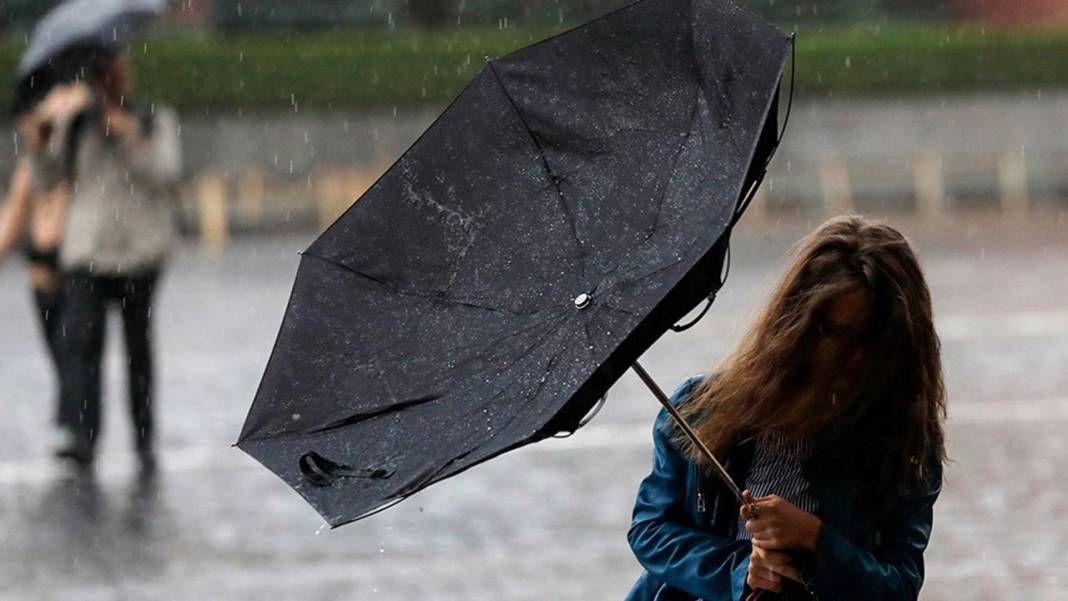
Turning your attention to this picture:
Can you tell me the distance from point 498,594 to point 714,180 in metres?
4.12

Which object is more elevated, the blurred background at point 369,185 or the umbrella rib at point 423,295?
the umbrella rib at point 423,295

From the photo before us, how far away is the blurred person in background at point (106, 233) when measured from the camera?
30.6ft

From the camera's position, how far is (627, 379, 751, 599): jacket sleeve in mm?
3055

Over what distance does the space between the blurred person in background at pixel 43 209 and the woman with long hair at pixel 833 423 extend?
6.82m

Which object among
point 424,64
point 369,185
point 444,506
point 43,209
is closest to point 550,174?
point 444,506

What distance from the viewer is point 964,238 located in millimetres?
21078

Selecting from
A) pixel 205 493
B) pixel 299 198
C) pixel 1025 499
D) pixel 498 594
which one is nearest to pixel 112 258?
pixel 205 493

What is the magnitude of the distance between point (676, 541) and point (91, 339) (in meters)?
6.68

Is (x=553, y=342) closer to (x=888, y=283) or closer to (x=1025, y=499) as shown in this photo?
(x=888, y=283)

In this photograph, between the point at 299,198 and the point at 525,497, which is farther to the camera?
the point at 299,198

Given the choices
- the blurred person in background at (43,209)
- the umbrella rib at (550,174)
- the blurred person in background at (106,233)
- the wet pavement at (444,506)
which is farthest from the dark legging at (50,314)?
the umbrella rib at (550,174)

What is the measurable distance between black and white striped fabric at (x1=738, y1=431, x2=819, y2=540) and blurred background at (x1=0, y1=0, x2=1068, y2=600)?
0.36 metres

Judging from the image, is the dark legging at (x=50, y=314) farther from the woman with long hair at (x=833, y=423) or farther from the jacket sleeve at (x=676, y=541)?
the woman with long hair at (x=833, y=423)

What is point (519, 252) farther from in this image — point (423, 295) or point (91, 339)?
point (91, 339)
